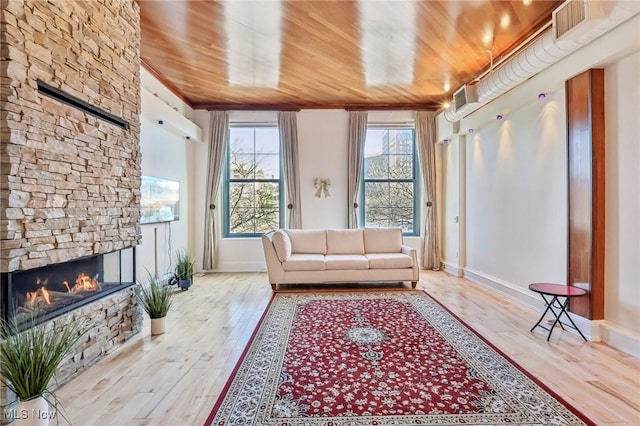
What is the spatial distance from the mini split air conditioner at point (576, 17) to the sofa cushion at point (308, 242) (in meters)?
3.80

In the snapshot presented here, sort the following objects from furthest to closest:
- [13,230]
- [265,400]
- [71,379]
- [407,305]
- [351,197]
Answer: [351,197] → [407,305] → [71,379] → [265,400] → [13,230]

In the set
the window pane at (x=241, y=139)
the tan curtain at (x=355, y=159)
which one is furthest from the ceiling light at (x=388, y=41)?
the window pane at (x=241, y=139)

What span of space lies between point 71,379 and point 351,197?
4782 mm

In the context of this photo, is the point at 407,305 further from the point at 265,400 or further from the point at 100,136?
the point at 100,136

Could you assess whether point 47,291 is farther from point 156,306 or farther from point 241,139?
point 241,139

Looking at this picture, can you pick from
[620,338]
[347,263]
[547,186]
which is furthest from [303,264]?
[620,338]

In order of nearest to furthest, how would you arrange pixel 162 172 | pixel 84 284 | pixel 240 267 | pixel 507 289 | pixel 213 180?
pixel 84 284 < pixel 507 289 < pixel 162 172 < pixel 213 180 < pixel 240 267

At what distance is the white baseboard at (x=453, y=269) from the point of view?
559cm

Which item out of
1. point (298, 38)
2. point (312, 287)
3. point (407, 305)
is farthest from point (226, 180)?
point (407, 305)

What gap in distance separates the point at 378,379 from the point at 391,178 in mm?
4739

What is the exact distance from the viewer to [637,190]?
8.74 ft

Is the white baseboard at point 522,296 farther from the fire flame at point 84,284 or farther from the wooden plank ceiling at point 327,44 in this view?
the fire flame at point 84,284

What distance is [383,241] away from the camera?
213 inches

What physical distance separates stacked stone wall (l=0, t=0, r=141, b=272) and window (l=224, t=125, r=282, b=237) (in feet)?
10.5
